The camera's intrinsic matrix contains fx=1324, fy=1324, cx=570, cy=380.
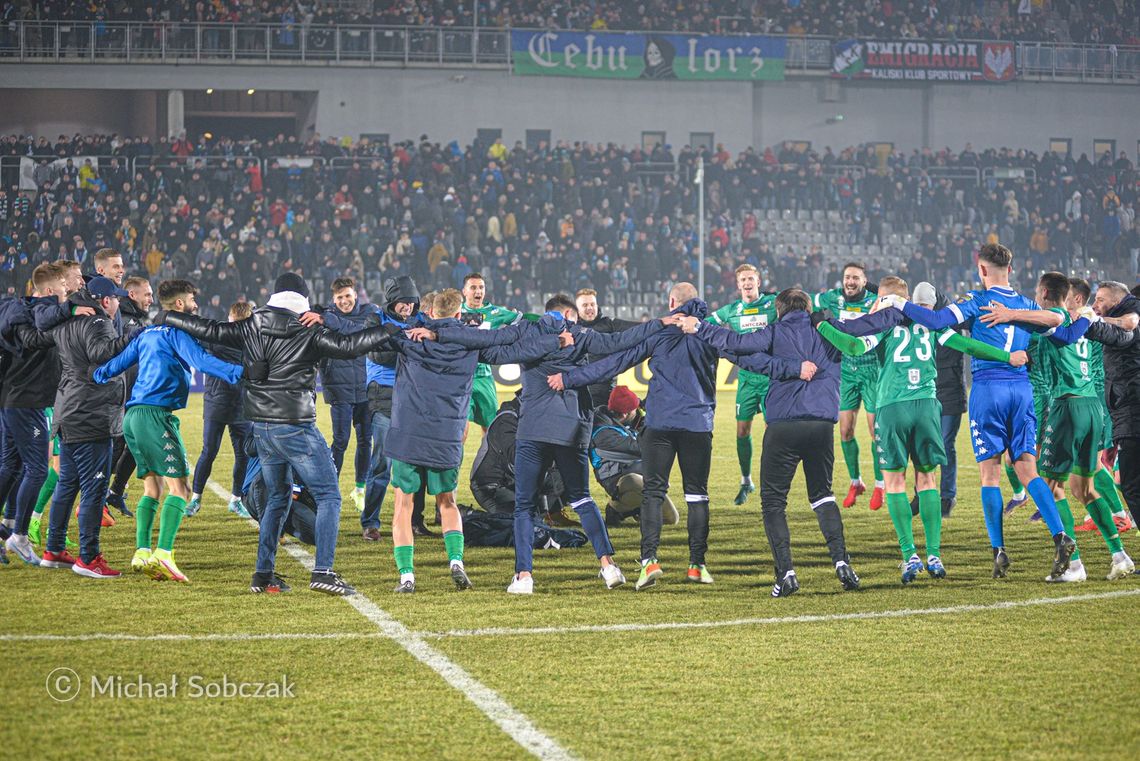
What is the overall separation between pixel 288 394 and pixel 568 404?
185 cm

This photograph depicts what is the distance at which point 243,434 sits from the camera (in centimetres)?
1190

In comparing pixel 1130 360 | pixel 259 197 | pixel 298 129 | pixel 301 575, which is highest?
pixel 298 129

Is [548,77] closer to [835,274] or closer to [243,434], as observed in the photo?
[835,274]

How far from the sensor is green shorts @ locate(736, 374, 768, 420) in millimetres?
13375

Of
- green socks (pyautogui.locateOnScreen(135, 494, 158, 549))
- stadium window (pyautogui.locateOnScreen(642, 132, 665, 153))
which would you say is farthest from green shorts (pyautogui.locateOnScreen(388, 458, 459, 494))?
stadium window (pyautogui.locateOnScreen(642, 132, 665, 153))

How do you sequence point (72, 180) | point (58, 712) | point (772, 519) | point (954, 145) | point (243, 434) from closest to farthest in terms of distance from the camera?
point (58, 712)
point (772, 519)
point (243, 434)
point (72, 180)
point (954, 145)

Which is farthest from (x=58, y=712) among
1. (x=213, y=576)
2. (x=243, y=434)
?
(x=243, y=434)

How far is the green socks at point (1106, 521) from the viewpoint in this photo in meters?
9.17

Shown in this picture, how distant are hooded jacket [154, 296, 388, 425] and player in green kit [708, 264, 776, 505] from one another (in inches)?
202

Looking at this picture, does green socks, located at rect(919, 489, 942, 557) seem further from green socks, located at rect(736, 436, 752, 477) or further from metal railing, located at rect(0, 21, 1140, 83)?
metal railing, located at rect(0, 21, 1140, 83)

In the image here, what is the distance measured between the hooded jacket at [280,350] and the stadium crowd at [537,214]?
22119 millimetres

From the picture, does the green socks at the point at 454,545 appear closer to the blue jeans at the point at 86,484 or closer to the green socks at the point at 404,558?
the green socks at the point at 404,558

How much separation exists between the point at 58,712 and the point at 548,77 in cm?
4159

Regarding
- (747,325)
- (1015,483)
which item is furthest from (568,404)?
(1015,483)
